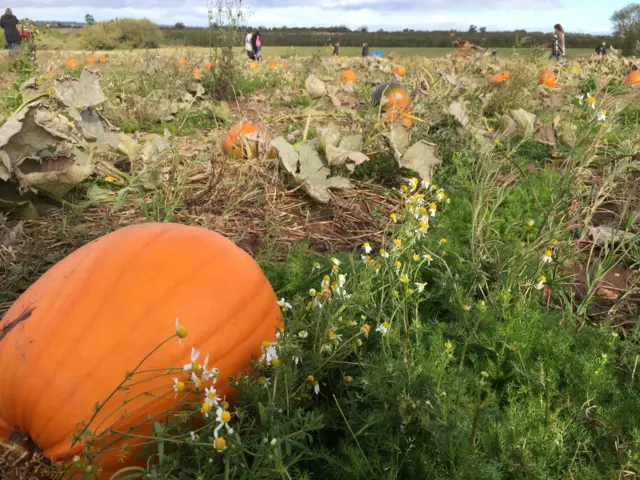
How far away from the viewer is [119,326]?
1.45 metres

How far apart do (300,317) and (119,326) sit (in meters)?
0.52

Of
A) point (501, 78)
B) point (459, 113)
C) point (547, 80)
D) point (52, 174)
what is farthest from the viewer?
point (547, 80)

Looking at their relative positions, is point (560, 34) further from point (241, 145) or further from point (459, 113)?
point (241, 145)

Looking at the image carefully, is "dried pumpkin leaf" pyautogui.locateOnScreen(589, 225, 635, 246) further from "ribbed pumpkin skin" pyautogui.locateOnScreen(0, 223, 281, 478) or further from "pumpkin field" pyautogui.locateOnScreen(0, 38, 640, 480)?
"ribbed pumpkin skin" pyautogui.locateOnScreen(0, 223, 281, 478)

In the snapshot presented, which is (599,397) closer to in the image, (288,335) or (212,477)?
(288,335)

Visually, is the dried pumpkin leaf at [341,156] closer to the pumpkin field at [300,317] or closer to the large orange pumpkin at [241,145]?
the pumpkin field at [300,317]

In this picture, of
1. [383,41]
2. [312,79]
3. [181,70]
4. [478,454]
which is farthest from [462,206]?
[383,41]

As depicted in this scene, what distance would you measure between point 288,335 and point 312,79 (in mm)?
5177

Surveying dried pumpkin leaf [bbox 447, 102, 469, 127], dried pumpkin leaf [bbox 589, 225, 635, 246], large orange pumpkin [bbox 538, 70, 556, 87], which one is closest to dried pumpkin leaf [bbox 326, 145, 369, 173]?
dried pumpkin leaf [bbox 447, 102, 469, 127]

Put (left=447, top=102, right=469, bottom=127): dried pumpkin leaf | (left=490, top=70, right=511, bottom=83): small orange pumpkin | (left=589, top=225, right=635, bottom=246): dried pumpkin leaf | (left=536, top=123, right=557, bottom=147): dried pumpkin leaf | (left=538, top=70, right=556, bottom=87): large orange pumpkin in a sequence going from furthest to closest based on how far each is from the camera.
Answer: (left=538, top=70, right=556, bottom=87): large orange pumpkin, (left=490, top=70, right=511, bottom=83): small orange pumpkin, (left=536, top=123, right=557, bottom=147): dried pumpkin leaf, (left=447, top=102, right=469, bottom=127): dried pumpkin leaf, (left=589, top=225, right=635, bottom=246): dried pumpkin leaf

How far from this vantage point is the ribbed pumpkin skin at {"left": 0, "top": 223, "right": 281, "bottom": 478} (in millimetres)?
1378

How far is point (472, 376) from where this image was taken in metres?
1.75

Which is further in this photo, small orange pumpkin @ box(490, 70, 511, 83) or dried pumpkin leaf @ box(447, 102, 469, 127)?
small orange pumpkin @ box(490, 70, 511, 83)

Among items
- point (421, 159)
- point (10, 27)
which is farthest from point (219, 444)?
point (10, 27)
